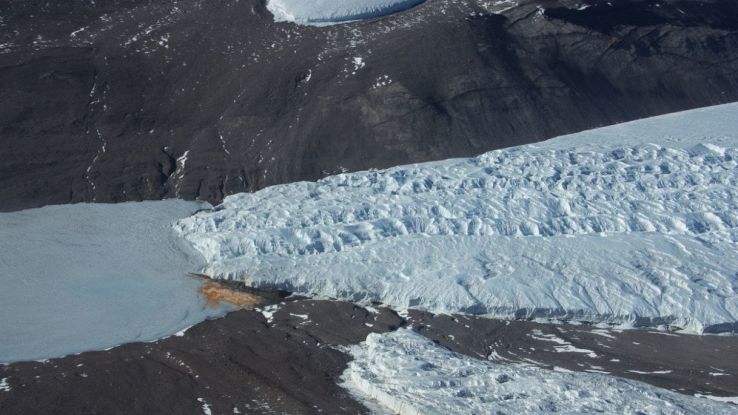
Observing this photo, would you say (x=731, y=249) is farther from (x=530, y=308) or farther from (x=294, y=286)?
(x=294, y=286)

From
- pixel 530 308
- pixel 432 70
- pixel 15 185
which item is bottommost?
pixel 530 308

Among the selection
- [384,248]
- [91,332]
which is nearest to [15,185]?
[91,332]

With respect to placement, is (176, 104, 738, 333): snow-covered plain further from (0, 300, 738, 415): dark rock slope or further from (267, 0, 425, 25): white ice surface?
(267, 0, 425, 25): white ice surface

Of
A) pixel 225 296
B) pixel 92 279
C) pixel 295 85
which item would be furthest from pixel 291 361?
pixel 295 85

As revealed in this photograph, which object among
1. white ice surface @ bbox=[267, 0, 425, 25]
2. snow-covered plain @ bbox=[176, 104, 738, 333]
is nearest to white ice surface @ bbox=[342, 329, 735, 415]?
snow-covered plain @ bbox=[176, 104, 738, 333]

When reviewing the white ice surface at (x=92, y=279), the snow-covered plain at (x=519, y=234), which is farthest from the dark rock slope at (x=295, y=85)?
the snow-covered plain at (x=519, y=234)

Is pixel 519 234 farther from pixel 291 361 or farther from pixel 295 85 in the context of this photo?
pixel 295 85
